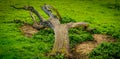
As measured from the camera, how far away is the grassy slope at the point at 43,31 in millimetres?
9101

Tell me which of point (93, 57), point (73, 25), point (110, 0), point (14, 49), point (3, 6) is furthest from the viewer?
point (110, 0)

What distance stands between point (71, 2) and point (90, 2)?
151 centimetres

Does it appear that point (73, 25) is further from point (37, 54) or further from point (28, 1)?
point (28, 1)

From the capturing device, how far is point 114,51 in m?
8.42

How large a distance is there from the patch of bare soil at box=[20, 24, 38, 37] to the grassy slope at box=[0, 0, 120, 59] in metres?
0.25

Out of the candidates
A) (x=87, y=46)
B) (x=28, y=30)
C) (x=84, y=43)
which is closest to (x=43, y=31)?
(x=28, y=30)

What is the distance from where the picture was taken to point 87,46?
31.3ft

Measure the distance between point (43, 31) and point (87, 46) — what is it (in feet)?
8.64

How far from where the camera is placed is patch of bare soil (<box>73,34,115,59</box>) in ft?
28.5

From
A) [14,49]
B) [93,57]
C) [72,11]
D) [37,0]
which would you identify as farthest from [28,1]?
[93,57]

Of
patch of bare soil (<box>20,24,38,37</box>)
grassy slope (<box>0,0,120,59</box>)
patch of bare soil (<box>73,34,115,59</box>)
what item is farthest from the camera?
patch of bare soil (<box>20,24,38,37</box>)

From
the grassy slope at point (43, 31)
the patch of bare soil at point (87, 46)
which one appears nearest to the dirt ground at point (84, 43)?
the patch of bare soil at point (87, 46)

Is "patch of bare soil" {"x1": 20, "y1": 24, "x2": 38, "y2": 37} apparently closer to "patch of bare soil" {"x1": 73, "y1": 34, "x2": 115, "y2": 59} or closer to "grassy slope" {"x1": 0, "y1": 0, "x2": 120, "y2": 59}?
"grassy slope" {"x1": 0, "y1": 0, "x2": 120, "y2": 59}

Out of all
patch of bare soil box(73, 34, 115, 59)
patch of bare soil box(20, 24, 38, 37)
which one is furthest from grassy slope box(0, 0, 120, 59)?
patch of bare soil box(73, 34, 115, 59)
